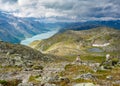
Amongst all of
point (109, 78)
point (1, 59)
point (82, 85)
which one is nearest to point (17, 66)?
point (1, 59)

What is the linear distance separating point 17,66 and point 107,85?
2071 inches

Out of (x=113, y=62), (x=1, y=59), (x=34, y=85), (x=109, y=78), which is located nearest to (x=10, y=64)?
(x=1, y=59)

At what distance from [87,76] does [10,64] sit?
49.6 m

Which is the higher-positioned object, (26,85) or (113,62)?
(26,85)

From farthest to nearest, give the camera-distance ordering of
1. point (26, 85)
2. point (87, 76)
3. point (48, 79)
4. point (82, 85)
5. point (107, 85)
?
point (87, 76)
point (48, 79)
point (107, 85)
point (26, 85)
point (82, 85)

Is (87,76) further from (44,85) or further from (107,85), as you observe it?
(44,85)

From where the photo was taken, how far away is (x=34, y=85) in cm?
3509

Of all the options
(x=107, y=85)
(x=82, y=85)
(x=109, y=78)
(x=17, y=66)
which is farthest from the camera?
(x=17, y=66)

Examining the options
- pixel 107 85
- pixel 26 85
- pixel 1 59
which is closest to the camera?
pixel 26 85

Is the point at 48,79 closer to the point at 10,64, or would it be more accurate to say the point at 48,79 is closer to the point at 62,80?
the point at 62,80

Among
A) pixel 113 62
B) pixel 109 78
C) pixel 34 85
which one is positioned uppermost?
pixel 34 85

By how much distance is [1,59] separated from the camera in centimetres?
10038

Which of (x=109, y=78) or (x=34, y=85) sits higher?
(x=34, y=85)

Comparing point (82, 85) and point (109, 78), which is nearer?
point (82, 85)
